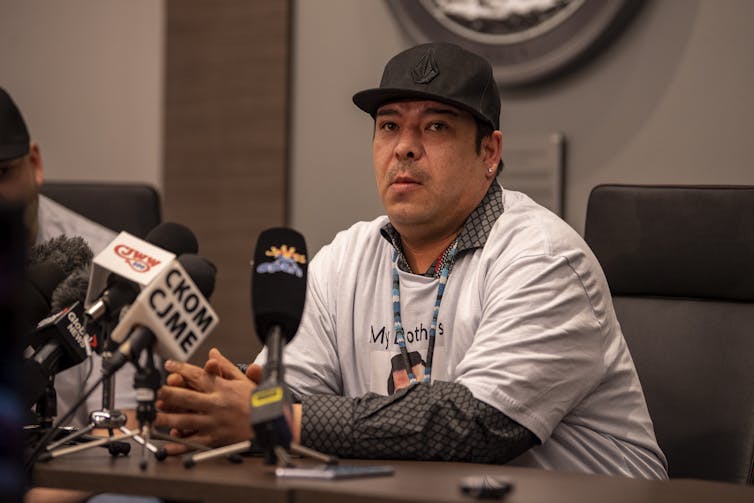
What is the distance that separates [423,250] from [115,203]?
930 millimetres

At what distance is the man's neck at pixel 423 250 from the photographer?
208cm

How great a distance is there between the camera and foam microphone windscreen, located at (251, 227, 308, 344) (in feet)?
4.35

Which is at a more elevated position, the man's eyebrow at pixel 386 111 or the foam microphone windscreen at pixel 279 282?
the man's eyebrow at pixel 386 111

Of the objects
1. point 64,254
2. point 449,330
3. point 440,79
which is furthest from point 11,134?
point 449,330

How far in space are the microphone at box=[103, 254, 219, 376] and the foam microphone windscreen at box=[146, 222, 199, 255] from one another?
0.87 ft

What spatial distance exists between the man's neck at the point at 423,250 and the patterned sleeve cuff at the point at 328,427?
56 cm

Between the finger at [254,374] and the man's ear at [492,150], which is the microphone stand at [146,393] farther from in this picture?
the man's ear at [492,150]

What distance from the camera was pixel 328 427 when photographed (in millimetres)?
1554

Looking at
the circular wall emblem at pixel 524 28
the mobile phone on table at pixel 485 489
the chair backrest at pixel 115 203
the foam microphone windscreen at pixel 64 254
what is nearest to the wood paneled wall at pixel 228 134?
the circular wall emblem at pixel 524 28

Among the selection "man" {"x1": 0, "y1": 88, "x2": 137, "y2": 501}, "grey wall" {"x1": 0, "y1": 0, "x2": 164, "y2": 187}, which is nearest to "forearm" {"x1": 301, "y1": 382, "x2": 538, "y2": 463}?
"man" {"x1": 0, "y1": 88, "x2": 137, "y2": 501}

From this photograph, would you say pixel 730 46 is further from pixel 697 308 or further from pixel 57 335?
pixel 57 335

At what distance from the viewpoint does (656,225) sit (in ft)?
7.02

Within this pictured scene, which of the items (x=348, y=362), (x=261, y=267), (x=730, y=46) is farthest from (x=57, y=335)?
(x=730, y=46)

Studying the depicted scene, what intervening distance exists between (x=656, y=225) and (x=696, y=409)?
0.37 m
